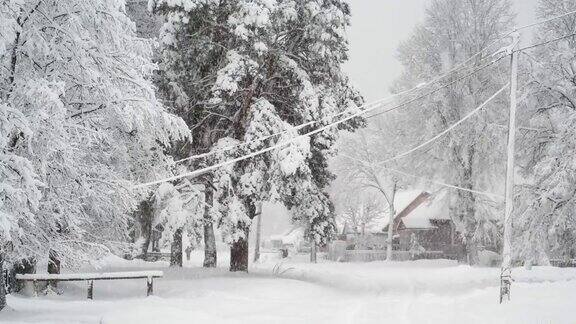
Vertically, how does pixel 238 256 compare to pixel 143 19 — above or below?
below

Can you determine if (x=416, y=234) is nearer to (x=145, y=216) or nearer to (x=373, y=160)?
(x=373, y=160)

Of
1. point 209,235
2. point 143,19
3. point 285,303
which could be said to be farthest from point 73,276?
point 143,19

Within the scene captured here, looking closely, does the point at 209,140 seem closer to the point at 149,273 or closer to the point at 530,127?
the point at 149,273

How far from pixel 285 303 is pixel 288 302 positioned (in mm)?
218

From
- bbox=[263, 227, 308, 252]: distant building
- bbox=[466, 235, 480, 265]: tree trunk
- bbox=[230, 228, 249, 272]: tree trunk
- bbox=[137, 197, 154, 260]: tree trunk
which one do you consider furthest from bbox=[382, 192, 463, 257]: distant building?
bbox=[230, 228, 249, 272]: tree trunk

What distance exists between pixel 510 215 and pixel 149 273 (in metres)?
9.45

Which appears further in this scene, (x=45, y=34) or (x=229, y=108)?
(x=229, y=108)

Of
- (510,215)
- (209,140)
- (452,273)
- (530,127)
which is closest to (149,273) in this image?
(209,140)

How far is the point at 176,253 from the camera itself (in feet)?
80.9

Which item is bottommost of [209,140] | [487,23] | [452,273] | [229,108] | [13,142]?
[452,273]

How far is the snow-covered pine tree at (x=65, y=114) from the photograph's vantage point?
10.2m

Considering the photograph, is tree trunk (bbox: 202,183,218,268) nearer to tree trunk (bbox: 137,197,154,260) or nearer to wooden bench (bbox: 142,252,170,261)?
tree trunk (bbox: 137,197,154,260)

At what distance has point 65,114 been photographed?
10977 mm

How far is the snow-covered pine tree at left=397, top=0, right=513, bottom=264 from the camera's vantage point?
29312 millimetres
